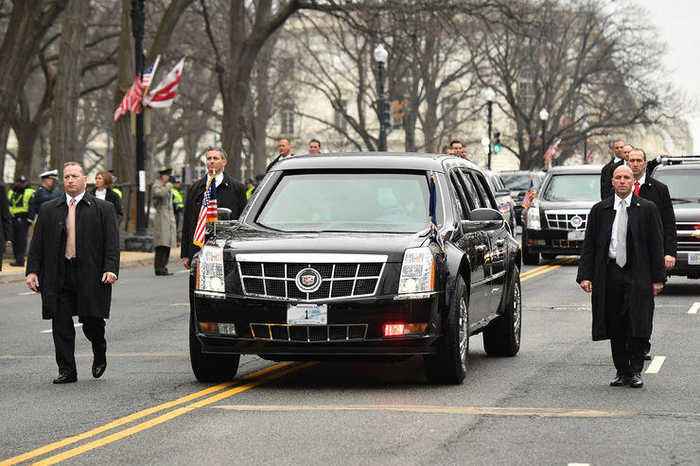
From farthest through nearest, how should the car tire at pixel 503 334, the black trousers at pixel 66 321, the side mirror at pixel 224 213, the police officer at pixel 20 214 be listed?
the police officer at pixel 20 214, the car tire at pixel 503 334, the side mirror at pixel 224 213, the black trousers at pixel 66 321

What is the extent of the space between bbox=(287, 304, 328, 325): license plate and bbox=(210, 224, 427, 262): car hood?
399 mm

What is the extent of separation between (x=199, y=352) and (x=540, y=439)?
3.48 m

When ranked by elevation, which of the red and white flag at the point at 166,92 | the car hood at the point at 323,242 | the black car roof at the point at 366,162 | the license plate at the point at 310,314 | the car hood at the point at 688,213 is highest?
the red and white flag at the point at 166,92

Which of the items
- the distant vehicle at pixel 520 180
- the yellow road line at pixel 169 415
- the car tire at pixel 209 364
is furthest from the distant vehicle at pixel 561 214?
the car tire at pixel 209 364

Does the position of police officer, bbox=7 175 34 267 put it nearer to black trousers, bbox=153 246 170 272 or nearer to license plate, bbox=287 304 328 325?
black trousers, bbox=153 246 170 272

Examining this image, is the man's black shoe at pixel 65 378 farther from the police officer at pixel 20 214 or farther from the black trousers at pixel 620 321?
the police officer at pixel 20 214

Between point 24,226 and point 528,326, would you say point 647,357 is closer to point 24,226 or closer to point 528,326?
point 528,326

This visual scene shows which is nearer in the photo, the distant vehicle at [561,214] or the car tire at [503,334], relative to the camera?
the car tire at [503,334]

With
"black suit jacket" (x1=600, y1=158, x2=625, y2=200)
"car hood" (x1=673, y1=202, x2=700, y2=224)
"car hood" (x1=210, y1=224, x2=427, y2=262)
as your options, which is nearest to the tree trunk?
"car hood" (x1=673, y1=202, x2=700, y2=224)

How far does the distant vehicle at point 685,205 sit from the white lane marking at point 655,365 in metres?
7.84

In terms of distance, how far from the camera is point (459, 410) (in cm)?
1087

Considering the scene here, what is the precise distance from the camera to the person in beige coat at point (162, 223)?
94.3ft

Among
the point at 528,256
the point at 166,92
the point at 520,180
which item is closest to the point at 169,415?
the point at 528,256

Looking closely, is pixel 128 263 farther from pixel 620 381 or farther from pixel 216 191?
pixel 620 381
